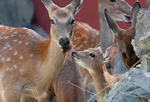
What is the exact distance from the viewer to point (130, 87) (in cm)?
316

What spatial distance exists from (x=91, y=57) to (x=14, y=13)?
4.54 m

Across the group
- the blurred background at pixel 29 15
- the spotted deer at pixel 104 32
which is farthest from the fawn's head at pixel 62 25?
A: the blurred background at pixel 29 15

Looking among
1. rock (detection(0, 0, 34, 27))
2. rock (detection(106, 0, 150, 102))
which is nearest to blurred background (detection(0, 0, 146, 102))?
rock (detection(0, 0, 34, 27))

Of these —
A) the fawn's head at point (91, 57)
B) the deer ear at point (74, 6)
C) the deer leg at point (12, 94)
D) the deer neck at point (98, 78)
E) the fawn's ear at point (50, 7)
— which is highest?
the deer ear at point (74, 6)

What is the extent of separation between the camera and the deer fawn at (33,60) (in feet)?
13.1

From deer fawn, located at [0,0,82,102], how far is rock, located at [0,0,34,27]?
4159mm

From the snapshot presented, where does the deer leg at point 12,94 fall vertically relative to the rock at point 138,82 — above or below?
below

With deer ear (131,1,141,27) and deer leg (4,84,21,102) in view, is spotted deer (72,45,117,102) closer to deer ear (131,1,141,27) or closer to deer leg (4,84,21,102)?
deer ear (131,1,141,27)

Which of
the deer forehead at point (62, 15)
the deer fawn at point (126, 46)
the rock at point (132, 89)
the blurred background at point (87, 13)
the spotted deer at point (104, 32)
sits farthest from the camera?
the blurred background at point (87, 13)

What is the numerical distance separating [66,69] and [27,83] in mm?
648

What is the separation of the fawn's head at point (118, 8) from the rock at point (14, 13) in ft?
9.16

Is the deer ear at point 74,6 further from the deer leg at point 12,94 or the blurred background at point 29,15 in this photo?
the blurred background at point 29,15

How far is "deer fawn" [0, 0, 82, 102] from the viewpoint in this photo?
401cm

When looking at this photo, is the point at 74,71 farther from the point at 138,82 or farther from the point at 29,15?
the point at 29,15
